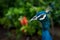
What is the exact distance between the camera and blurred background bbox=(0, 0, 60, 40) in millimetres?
3256

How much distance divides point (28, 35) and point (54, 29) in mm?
401

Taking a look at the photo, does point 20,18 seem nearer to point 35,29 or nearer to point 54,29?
point 35,29

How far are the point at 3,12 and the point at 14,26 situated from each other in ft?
1.09

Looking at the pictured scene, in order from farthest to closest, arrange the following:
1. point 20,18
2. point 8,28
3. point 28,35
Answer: point 8,28
point 28,35
point 20,18

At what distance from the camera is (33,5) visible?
339cm

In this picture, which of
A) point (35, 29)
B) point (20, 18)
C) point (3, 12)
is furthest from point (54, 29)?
point (3, 12)

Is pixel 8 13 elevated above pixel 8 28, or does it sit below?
above

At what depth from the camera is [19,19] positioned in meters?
3.29

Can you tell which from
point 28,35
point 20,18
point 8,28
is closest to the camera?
point 20,18

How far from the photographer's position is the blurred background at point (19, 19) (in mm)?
3256

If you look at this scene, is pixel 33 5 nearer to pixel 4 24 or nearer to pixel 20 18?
pixel 20 18

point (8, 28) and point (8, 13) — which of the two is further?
point (8, 28)

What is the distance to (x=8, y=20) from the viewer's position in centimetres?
352

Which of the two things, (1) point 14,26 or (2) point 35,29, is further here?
(1) point 14,26
